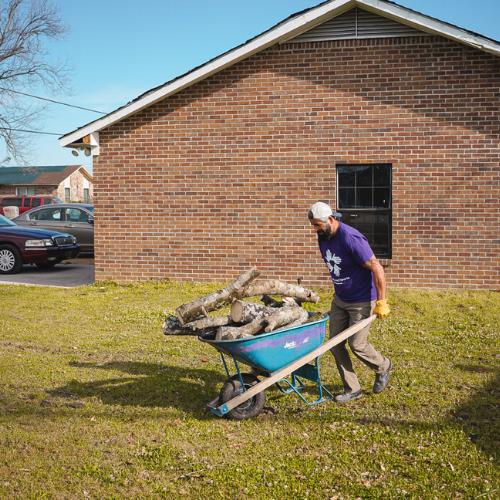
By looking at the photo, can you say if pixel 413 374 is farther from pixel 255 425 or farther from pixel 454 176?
pixel 454 176

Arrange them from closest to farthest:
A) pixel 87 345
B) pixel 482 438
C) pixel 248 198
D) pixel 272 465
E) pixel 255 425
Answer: pixel 272 465 → pixel 482 438 → pixel 255 425 → pixel 87 345 → pixel 248 198

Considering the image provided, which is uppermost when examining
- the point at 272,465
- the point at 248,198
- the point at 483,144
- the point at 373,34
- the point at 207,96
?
the point at 373,34

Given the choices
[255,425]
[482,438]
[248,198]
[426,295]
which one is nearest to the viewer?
[482,438]

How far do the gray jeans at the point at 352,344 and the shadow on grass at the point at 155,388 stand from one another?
4.22 ft

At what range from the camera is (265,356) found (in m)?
5.52

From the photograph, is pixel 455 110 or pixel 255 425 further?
pixel 455 110

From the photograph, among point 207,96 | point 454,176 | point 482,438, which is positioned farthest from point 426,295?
point 482,438

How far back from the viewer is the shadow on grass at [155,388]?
6.27 meters

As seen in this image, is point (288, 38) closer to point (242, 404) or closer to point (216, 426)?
point (242, 404)

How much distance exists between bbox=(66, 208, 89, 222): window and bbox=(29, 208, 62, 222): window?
27 cm

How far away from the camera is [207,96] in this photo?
Result: 41.3 ft

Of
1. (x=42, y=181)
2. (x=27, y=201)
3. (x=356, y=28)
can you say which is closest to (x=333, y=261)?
(x=356, y=28)

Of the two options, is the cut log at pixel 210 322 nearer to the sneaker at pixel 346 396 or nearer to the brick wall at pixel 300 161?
the sneaker at pixel 346 396

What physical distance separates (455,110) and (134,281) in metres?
6.82
